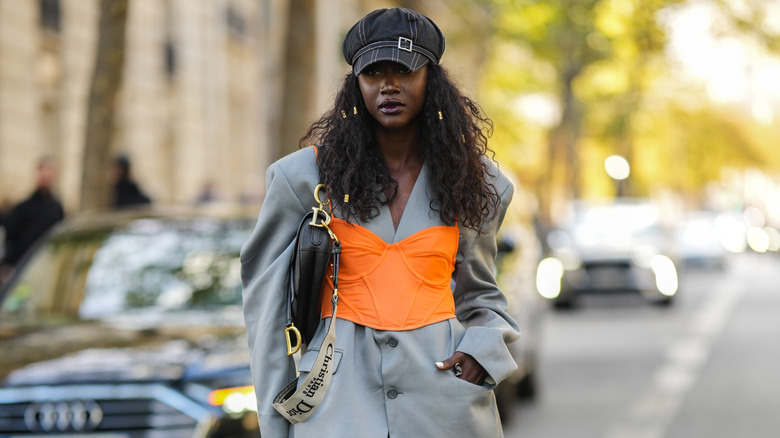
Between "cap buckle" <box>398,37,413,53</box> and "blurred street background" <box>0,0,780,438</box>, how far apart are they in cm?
37

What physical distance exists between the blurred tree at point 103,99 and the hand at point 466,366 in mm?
9266

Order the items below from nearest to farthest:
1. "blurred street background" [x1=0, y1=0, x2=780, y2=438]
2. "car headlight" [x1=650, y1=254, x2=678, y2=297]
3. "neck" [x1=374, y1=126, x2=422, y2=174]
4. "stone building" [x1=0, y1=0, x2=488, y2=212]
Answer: "neck" [x1=374, y1=126, x2=422, y2=174], "blurred street background" [x1=0, y1=0, x2=780, y2=438], "stone building" [x1=0, y1=0, x2=488, y2=212], "car headlight" [x1=650, y1=254, x2=678, y2=297]

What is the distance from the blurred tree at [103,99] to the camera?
480 inches

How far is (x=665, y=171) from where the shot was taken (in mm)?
81500

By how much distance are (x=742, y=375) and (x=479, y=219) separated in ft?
33.8

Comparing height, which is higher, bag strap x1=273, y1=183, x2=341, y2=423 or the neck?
the neck

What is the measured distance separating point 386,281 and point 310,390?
31cm

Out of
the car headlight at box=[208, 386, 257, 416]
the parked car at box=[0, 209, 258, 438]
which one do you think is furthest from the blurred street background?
the car headlight at box=[208, 386, 257, 416]

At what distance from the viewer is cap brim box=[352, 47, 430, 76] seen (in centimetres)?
336

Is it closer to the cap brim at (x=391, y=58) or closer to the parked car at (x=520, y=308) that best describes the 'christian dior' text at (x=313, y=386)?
the cap brim at (x=391, y=58)

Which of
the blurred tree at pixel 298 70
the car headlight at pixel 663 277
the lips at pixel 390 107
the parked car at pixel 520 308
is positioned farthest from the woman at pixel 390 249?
the car headlight at pixel 663 277

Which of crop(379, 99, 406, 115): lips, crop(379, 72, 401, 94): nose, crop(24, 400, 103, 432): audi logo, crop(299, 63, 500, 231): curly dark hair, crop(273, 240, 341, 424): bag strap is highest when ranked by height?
crop(379, 72, 401, 94): nose

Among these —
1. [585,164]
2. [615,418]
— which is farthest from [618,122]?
[615,418]

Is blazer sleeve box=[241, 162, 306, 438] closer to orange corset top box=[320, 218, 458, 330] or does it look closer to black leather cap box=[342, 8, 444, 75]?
orange corset top box=[320, 218, 458, 330]
